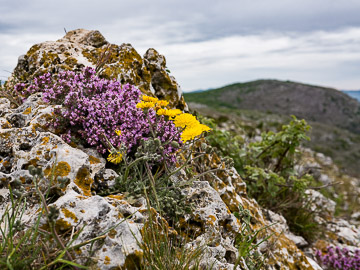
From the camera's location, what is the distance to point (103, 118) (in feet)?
10.5

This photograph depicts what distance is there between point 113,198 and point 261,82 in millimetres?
151831

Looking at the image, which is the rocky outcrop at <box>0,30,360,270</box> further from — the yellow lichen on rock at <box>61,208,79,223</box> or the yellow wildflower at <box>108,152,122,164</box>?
the yellow wildflower at <box>108,152,122,164</box>

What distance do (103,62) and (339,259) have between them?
18.3ft

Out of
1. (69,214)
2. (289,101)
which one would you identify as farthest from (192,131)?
(289,101)

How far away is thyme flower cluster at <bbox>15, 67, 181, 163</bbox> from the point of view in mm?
3125

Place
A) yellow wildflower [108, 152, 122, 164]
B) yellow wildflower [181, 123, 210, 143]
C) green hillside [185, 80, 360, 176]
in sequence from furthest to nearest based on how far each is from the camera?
green hillside [185, 80, 360, 176], yellow wildflower [108, 152, 122, 164], yellow wildflower [181, 123, 210, 143]

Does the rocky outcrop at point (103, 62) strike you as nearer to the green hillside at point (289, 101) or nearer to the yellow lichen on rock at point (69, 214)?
the yellow lichen on rock at point (69, 214)

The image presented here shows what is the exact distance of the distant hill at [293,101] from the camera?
11514cm

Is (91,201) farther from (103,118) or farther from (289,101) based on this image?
(289,101)

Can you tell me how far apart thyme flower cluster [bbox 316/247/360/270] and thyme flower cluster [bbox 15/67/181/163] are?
4.03m

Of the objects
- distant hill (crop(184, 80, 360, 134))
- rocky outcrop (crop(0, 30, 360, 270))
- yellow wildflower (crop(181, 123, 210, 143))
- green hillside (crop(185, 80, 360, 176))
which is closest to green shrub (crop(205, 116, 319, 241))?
rocky outcrop (crop(0, 30, 360, 270))

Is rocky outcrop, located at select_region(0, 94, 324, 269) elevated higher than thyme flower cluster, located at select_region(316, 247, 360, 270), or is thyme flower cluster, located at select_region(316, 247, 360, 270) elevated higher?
rocky outcrop, located at select_region(0, 94, 324, 269)

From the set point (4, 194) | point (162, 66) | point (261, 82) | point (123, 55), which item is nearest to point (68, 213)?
point (4, 194)

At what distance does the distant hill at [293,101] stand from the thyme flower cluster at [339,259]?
367ft
